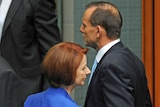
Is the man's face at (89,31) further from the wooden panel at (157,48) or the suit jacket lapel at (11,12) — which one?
the wooden panel at (157,48)

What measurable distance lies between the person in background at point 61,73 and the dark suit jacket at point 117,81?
0.16 meters

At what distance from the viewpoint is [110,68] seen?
11.0 feet

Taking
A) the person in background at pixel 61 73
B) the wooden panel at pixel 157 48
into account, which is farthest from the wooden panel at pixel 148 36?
the person in background at pixel 61 73

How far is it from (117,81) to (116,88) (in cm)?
4

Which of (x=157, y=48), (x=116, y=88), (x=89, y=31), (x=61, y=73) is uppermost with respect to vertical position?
(x=89, y=31)

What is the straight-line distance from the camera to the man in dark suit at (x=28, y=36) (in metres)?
4.12

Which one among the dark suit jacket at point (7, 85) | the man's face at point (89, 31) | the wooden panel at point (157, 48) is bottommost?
the wooden panel at point (157, 48)

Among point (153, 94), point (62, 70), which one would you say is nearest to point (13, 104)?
point (62, 70)

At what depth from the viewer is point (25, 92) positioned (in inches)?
163

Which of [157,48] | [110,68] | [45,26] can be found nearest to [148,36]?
[157,48]

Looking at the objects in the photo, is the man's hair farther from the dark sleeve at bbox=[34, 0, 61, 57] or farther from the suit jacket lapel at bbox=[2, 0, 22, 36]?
the suit jacket lapel at bbox=[2, 0, 22, 36]

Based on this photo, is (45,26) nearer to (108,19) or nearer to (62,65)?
(108,19)

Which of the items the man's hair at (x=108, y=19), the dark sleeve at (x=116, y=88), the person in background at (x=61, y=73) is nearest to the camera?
the person in background at (x=61, y=73)

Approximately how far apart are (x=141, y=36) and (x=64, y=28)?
764 millimetres
